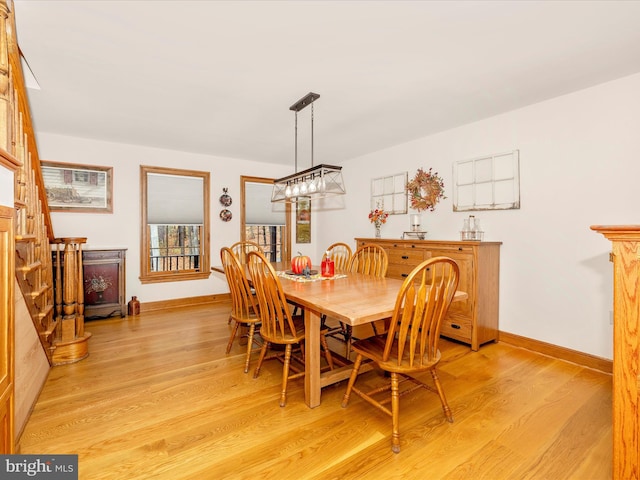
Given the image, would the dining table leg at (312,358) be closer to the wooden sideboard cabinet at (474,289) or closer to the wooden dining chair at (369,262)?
the wooden dining chair at (369,262)

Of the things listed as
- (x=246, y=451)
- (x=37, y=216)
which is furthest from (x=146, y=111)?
(x=246, y=451)

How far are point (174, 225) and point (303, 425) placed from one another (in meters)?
3.80

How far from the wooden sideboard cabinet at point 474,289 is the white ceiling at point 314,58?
139cm

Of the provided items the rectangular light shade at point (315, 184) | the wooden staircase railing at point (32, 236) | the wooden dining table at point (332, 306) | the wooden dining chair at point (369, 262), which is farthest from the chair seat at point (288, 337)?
the wooden staircase railing at point (32, 236)

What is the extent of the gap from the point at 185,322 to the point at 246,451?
260 centimetres

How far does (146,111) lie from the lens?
10.3 ft

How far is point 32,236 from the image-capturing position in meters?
2.03

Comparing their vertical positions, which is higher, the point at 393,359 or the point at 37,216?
the point at 37,216

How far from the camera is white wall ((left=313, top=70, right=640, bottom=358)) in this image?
2.52 m

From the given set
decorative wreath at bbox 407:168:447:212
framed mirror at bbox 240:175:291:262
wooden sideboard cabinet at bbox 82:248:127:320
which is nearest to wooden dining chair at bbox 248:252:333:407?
decorative wreath at bbox 407:168:447:212

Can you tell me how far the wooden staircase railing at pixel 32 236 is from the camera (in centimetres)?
153

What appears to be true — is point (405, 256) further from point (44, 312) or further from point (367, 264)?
point (44, 312)

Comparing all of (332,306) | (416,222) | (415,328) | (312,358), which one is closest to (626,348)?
(415,328)

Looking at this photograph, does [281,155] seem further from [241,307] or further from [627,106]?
[627,106]
